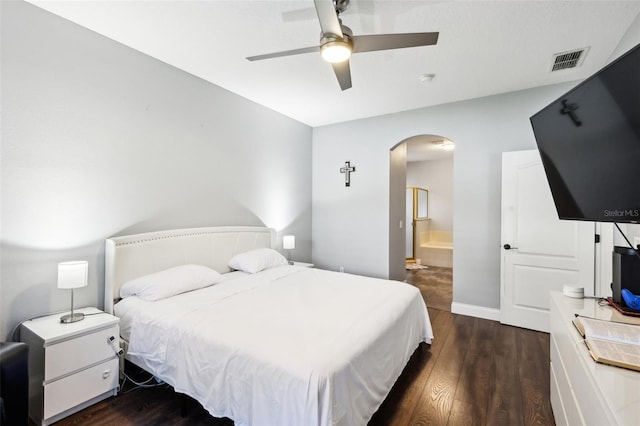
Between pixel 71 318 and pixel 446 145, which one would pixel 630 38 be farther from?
pixel 71 318

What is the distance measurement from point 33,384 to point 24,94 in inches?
76.2

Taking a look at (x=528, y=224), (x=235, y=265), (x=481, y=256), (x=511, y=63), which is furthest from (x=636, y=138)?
(x=235, y=265)

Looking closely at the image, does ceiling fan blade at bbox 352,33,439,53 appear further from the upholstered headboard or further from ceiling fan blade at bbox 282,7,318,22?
the upholstered headboard

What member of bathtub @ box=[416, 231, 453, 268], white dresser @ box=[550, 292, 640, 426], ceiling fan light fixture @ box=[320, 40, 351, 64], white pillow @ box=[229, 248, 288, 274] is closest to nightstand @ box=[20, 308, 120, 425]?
white pillow @ box=[229, 248, 288, 274]

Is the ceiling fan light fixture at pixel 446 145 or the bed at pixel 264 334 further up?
the ceiling fan light fixture at pixel 446 145

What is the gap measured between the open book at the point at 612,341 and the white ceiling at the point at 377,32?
2.01m

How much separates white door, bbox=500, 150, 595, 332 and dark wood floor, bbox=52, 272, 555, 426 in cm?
50

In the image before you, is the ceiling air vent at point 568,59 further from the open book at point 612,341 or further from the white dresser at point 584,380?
the open book at point 612,341

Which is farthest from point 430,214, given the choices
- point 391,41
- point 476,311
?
point 391,41

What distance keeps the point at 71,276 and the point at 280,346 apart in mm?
1557

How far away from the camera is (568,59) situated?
2.65m

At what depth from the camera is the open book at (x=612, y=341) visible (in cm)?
105

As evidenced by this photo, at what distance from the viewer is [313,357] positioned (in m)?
1.38

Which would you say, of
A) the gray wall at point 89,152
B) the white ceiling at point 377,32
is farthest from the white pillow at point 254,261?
the white ceiling at point 377,32
